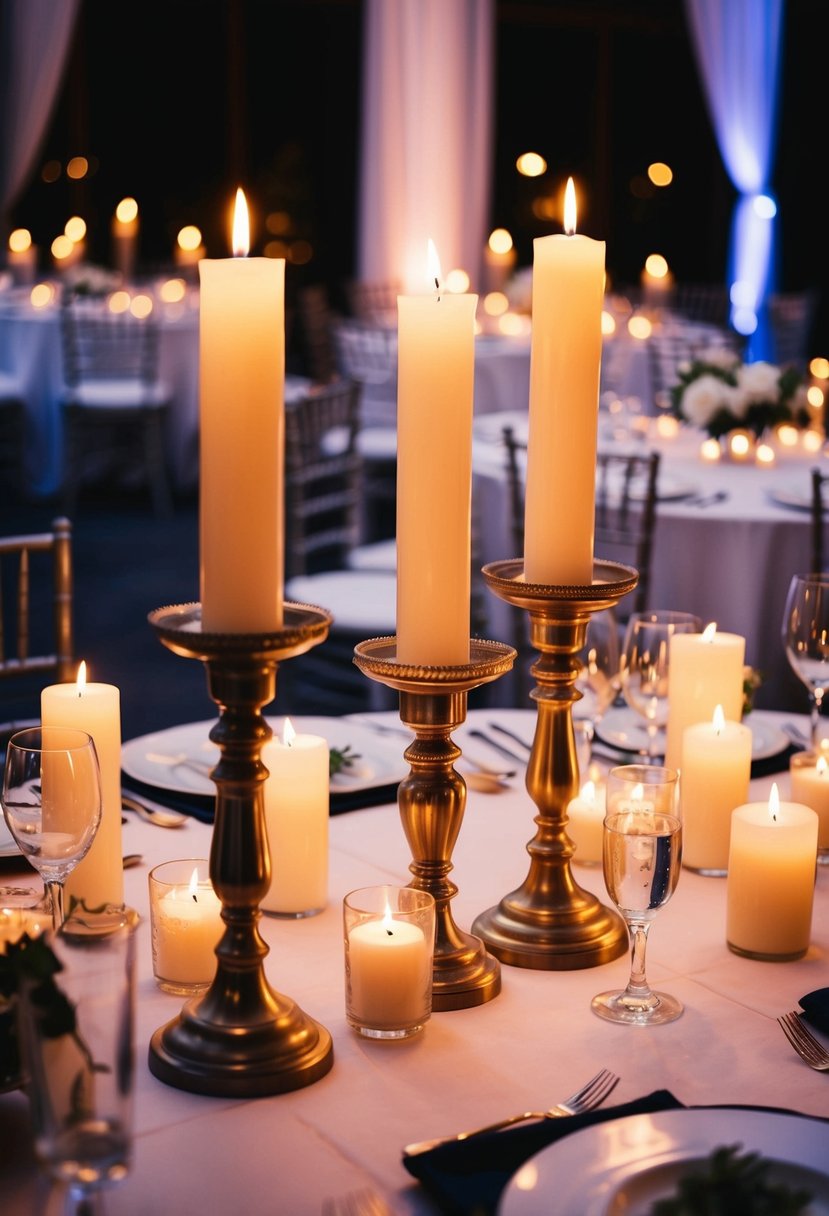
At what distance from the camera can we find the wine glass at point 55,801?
1.16m

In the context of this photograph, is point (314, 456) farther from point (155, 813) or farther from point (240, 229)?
point (240, 229)

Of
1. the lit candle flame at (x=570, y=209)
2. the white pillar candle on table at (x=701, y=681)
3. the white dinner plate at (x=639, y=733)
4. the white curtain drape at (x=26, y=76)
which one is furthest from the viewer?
the white curtain drape at (x=26, y=76)

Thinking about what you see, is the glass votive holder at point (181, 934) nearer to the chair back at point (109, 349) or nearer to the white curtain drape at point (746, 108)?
the chair back at point (109, 349)

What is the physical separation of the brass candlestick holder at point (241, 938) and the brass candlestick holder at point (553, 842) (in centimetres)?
25

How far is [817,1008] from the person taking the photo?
44.9 inches

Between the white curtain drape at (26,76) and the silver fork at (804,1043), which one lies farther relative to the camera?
the white curtain drape at (26,76)

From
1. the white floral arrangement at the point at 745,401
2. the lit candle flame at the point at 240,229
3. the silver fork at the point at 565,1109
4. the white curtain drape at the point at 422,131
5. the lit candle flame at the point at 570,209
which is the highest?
the white curtain drape at the point at 422,131

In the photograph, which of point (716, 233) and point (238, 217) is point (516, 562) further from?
point (716, 233)

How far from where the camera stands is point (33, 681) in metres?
4.89

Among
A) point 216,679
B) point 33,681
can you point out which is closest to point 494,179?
point 33,681

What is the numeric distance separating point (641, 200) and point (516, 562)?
9.43 m

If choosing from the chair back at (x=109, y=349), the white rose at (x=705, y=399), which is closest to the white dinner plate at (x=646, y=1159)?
the white rose at (x=705, y=399)

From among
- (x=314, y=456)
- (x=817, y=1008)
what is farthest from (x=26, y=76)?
(x=817, y=1008)

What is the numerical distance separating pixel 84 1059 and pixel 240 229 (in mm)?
547
